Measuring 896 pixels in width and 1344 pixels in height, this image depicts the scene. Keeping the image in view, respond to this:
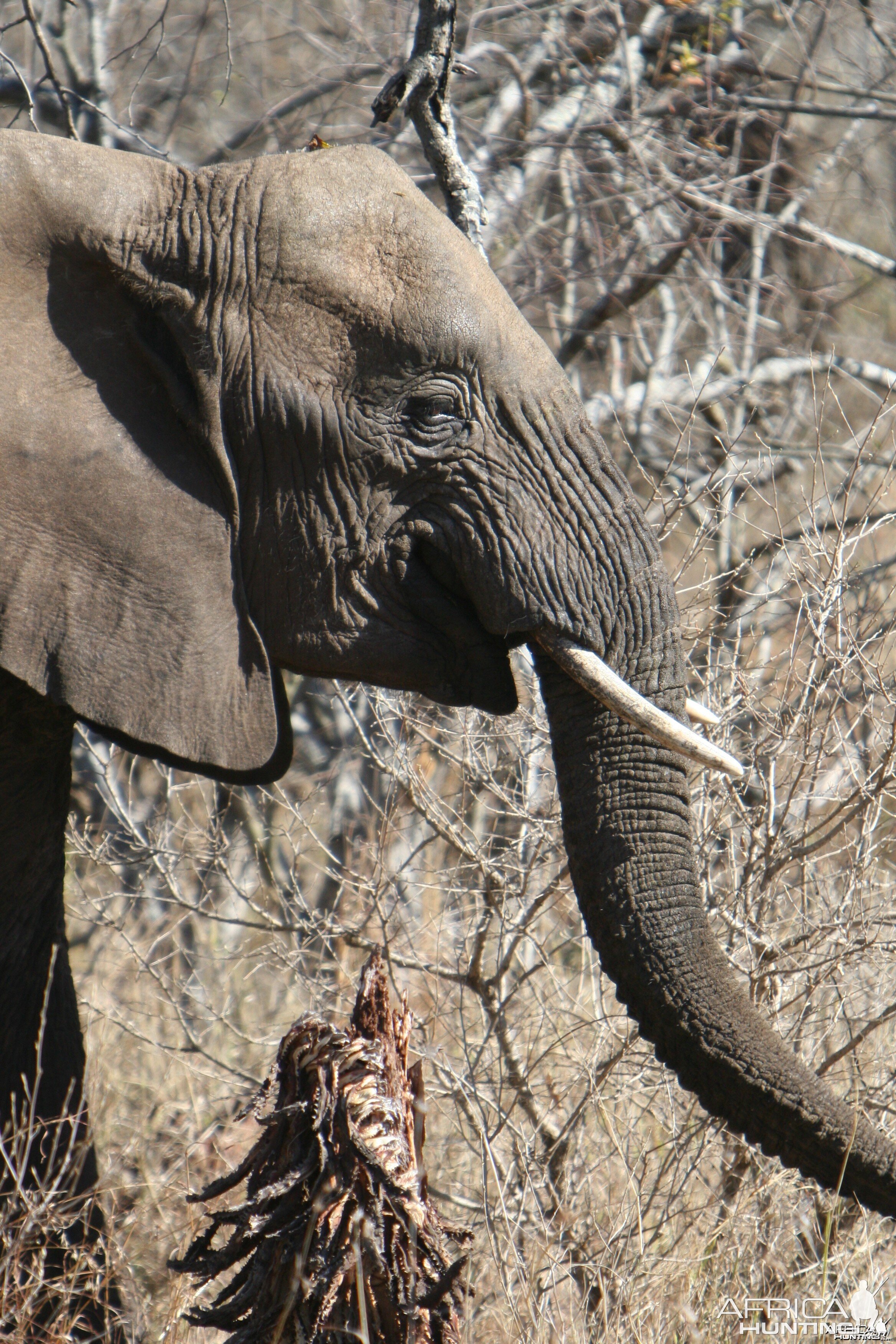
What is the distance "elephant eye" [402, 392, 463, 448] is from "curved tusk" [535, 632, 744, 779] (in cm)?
39

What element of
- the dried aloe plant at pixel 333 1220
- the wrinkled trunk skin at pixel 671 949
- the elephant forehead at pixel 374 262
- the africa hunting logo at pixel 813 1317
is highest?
the elephant forehead at pixel 374 262

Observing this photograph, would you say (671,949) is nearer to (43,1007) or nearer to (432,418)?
(432,418)

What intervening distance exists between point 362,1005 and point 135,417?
1053 mm

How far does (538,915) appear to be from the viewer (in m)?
3.54

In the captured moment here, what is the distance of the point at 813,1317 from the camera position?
9.37 feet

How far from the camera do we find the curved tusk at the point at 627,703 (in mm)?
2389

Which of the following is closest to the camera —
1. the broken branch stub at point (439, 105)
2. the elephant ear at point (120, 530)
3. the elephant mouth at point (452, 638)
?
the elephant ear at point (120, 530)

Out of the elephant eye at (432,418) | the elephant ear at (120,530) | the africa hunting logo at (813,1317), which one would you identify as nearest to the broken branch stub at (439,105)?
the elephant eye at (432,418)

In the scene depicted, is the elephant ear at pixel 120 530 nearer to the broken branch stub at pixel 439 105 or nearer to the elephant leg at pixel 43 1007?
the elephant leg at pixel 43 1007

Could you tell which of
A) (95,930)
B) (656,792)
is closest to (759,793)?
(656,792)

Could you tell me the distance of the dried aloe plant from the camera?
2.13m

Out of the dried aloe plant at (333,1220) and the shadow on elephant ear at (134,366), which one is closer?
the dried aloe plant at (333,1220)

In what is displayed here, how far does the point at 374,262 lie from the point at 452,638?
671mm

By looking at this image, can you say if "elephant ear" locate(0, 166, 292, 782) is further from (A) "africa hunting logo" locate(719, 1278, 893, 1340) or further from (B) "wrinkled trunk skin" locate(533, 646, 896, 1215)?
(A) "africa hunting logo" locate(719, 1278, 893, 1340)
